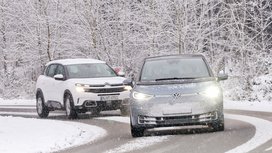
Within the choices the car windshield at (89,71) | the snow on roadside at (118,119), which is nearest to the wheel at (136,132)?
the snow on roadside at (118,119)

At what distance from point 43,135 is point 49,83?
6727mm

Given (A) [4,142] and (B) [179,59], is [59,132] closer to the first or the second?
(A) [4,142]

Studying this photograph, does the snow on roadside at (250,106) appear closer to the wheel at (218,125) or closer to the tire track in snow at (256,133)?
the tire track in snow at (256,133)

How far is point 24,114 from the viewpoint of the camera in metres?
23.0

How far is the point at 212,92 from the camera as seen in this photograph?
13.3 meters

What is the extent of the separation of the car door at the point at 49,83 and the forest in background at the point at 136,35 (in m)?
6.86

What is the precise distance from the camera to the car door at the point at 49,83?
21.2 meters

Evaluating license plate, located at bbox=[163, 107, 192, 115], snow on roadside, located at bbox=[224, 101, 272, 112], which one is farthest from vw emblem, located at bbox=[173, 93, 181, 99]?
snow on roadside, located at bbox=[224, 101, 272, 112]

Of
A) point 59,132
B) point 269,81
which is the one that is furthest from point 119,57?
point 59,132

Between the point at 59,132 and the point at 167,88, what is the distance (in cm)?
329

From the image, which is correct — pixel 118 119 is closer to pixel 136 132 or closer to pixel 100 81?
pixel 100 81

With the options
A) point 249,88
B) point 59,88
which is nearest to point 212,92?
point 59,88

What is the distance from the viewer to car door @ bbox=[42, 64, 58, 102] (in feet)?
69.7

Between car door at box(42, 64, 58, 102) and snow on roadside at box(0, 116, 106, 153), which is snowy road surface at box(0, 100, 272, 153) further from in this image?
car door at box(42, 64, 58, 102)
